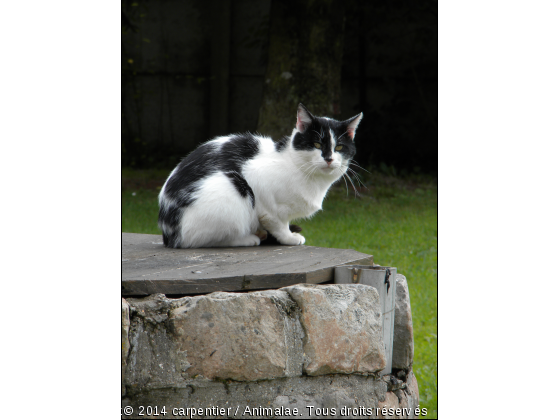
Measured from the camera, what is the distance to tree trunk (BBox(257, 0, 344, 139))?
545 cm

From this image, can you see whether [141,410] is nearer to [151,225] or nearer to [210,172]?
[210,172]

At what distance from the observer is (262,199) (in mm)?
2379

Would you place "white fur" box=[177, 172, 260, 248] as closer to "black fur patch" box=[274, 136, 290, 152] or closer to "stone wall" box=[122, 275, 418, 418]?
"black fur patch" box=[274, 136, 290, 152]

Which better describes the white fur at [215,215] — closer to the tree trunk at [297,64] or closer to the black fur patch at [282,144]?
the black fur patch at [282,144]

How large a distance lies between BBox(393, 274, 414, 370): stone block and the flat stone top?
0.19 meters

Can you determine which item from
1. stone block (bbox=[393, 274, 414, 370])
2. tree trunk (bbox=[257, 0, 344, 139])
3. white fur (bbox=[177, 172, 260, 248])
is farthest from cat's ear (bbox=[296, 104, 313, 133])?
tree trunk (bbox=[257, 0, 344, 139])

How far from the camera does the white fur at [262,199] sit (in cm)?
225

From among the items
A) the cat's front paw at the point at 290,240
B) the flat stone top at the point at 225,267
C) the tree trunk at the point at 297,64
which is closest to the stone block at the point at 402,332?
the flat stone top at the point at 225,267

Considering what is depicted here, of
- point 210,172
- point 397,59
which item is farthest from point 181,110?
point 210,172

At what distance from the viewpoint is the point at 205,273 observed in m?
1.79

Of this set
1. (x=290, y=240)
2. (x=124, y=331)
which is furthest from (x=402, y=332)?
(x=124, y=331)

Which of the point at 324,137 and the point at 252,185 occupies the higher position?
the point at 324,137

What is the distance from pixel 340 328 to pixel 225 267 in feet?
1.53

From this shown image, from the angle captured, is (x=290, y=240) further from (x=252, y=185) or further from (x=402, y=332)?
(x=402, y=332)
